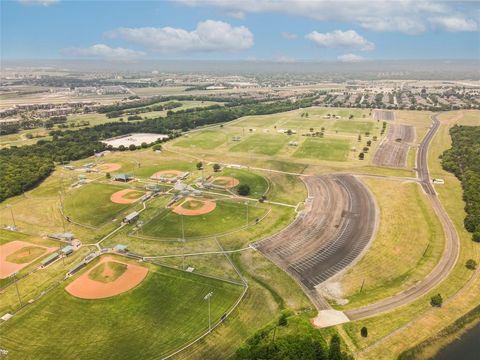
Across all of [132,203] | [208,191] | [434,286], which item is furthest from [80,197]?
[434,286]

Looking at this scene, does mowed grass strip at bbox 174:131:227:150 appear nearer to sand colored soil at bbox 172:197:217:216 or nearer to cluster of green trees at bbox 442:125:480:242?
sand colored soil at bbox 172:197:217:216

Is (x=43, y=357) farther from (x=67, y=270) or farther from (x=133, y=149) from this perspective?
(x=133, y=149)

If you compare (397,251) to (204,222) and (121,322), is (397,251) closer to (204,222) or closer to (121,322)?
(204,222)

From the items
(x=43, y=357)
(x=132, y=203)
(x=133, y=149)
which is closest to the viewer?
(x=43, y=357)

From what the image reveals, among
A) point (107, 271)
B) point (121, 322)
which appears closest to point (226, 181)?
point (107, 271)

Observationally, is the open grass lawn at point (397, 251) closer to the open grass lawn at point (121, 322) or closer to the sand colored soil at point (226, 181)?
the open grass lawn at point (121, 322)

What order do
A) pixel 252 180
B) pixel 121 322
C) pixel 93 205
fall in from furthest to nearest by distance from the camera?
pixel 252 180 → pixel 93 205 → pixel 121 322

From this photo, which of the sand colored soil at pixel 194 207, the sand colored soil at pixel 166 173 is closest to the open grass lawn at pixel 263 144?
the sand colored soil at pixel 166 173
